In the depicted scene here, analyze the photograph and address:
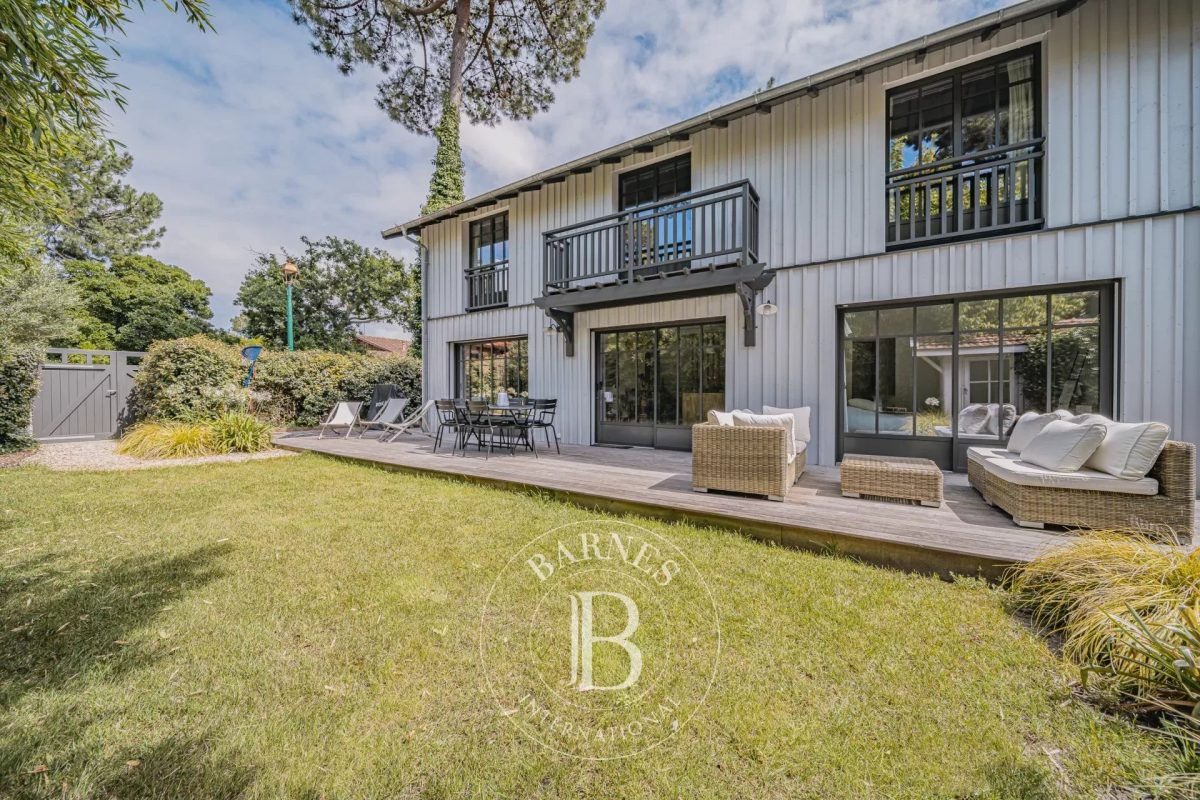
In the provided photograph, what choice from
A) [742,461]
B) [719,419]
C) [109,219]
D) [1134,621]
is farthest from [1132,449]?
[109,219]

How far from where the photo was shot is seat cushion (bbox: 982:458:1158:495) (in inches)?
114

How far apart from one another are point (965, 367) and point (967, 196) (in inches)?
78.3

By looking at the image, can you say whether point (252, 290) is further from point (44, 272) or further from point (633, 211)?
point (633, 211)

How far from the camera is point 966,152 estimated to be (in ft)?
17.4

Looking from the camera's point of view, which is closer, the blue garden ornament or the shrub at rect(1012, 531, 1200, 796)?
the shrub at rect(1012, 531, 1200, 796)

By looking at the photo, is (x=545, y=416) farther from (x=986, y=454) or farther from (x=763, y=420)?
(x=986, y=454)

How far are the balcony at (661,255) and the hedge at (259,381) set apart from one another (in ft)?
21.7

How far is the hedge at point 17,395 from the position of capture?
7.18 metres

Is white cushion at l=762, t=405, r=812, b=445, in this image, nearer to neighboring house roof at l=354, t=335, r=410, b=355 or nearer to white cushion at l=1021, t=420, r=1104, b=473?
white cushion at l=1021, t=420, r=1104, b=473

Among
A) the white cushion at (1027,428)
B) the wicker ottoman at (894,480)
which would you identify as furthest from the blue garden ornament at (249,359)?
the white cushion at (1027,428)

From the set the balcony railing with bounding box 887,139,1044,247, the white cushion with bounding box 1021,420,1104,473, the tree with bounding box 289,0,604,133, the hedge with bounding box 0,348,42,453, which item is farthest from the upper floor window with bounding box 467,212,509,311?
the white cushion with bounding box 1021,420,1104,473

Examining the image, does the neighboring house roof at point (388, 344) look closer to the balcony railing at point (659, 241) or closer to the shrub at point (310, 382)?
the shrub at point (310, 382)

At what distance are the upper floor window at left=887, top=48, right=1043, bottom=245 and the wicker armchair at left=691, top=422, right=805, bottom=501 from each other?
351 centimetres

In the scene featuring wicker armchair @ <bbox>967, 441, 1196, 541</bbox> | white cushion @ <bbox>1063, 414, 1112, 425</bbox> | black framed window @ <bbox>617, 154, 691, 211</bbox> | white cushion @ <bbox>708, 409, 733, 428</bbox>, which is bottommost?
wicker armchair @ <bbox>967, 441, 1196, 541</bbox>
